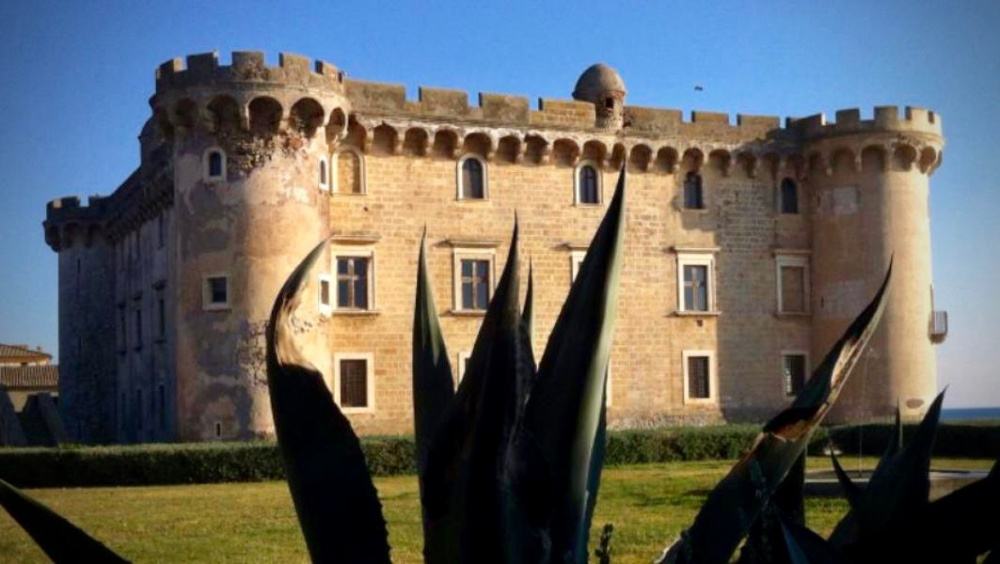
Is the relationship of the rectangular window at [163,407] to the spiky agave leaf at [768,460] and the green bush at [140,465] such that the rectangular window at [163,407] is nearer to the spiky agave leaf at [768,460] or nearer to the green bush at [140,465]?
the green bush at [140,465]

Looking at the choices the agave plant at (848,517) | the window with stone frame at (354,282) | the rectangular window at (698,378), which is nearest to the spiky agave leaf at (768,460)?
the agave plant at (848,517)

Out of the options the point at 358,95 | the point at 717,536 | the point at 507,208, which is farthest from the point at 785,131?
the point at 717,536

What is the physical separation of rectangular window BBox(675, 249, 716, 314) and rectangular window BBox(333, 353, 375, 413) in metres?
8.50

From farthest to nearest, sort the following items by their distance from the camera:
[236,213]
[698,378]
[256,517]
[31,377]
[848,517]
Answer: [31,377]
[698,378]
[236,213]
[256,517]
[848,517]

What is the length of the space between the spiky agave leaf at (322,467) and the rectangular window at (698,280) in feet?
89.0

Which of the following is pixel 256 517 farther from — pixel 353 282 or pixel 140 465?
pixel 353 282

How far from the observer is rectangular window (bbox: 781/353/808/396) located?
2998cm

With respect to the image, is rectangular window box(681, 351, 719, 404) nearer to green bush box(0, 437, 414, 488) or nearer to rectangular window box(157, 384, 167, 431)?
green bush box(0, 437, 414, 488)

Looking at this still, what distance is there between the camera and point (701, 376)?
29.2 meters

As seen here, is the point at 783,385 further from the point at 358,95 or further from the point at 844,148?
the point at 358,95

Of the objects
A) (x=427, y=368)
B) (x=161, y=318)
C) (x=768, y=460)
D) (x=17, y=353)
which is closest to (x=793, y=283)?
(x=161, y=318)

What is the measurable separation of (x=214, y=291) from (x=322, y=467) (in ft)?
73.8

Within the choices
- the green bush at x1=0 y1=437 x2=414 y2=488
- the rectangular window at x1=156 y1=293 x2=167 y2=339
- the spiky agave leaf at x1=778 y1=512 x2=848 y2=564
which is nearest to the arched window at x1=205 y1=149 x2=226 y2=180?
the rectangular window at x1=156 y1=293 x2=167 y2=339

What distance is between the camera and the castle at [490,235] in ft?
79.0
